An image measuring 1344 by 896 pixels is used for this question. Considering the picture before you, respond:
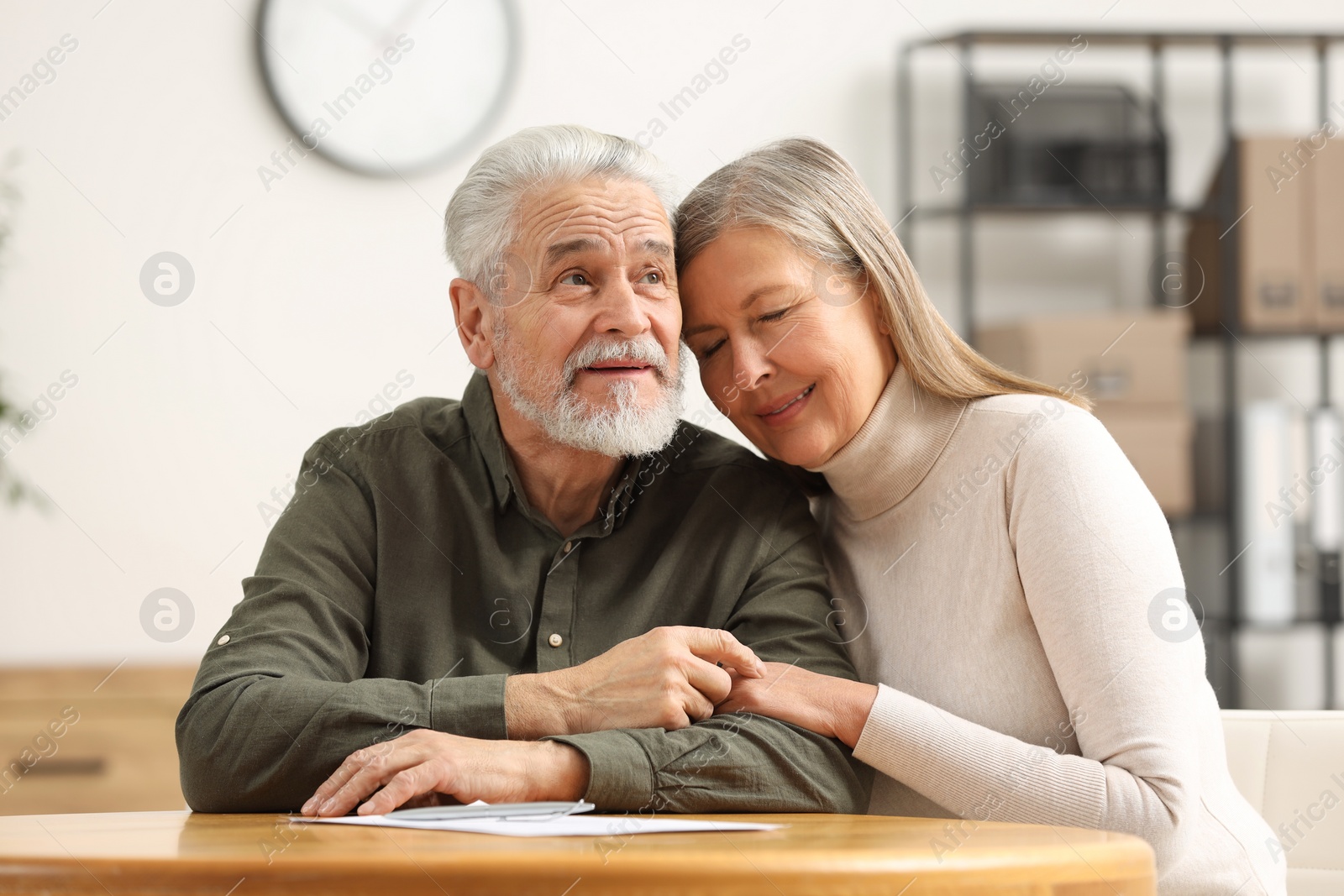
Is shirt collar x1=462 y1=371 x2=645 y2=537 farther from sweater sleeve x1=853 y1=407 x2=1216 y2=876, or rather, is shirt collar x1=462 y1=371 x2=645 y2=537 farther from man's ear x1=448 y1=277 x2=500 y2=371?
sweater sleeve x1=853 y1=407 x2=1216 y2=876

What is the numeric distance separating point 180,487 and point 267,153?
2.75 feet

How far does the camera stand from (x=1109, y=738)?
1111mm

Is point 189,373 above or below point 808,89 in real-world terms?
below

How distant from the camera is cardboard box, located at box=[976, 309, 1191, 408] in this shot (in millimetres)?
2777

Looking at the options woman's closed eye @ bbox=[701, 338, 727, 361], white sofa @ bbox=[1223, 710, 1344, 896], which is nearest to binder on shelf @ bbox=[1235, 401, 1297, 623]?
white sofa @ bbox=[1223, 710, 1344, 896]

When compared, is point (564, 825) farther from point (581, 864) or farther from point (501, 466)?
point (501, 466)

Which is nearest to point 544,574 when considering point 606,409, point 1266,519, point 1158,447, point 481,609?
point 481,609

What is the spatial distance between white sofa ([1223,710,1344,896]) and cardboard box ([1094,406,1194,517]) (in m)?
1.46

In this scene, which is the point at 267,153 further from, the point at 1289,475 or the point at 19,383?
the point at 1289,475

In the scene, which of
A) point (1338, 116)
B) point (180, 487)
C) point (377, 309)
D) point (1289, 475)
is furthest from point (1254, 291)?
point (180, 487)

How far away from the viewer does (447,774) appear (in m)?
0.99

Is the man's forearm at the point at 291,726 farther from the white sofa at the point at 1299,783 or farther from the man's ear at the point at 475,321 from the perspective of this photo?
the white sofa at the point at 1299,783

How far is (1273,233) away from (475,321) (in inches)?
87.3

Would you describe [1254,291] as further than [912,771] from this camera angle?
Yes
